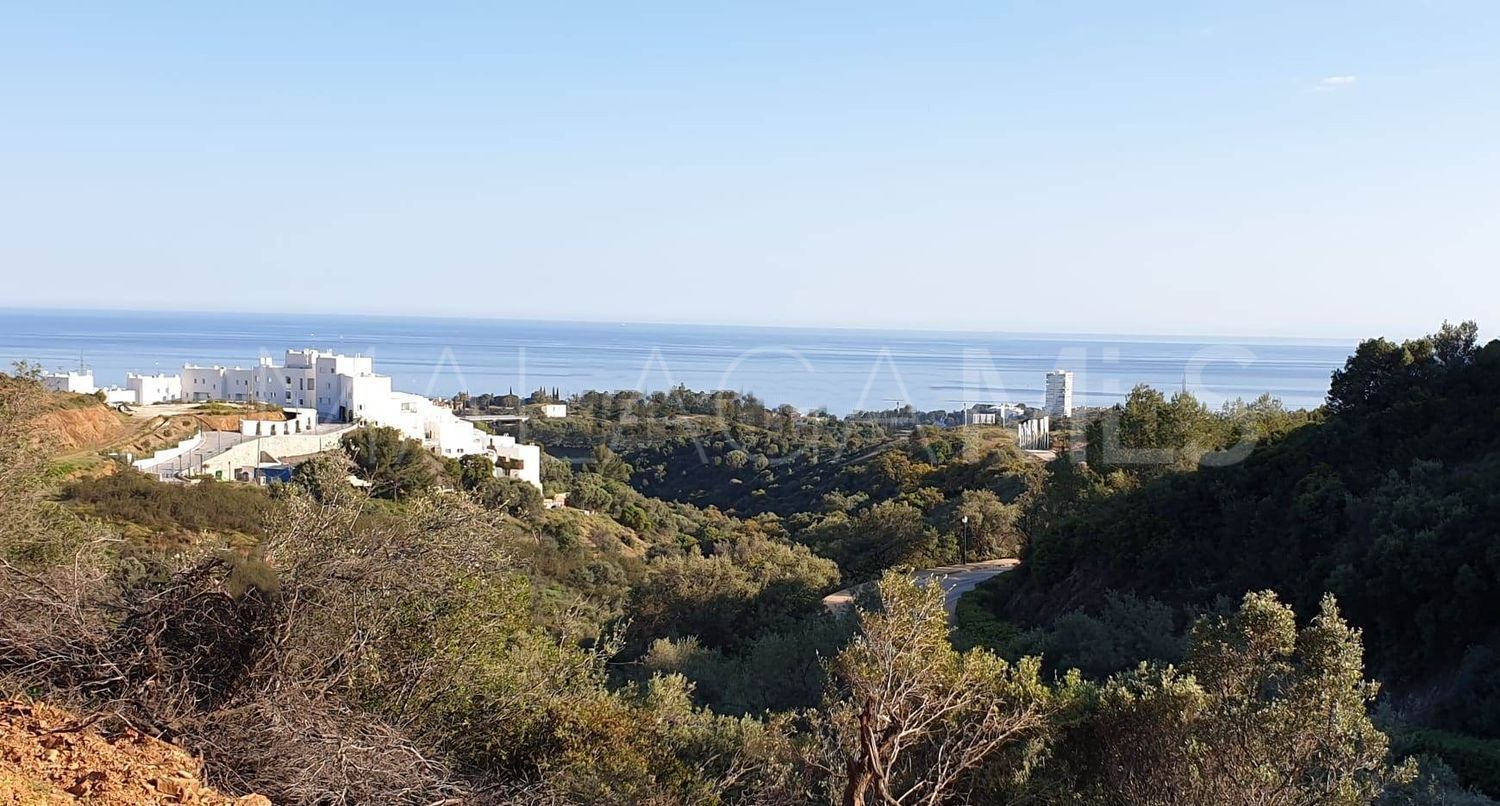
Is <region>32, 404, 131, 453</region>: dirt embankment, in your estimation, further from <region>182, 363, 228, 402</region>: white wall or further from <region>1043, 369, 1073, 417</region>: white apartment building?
<region>1043, 369, 1073, 417</region>: white apartment building

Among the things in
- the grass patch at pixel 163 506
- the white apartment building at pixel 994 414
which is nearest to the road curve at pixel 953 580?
the grass patch at pixel 163 506

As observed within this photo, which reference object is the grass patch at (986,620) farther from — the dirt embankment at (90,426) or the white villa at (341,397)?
the white villa at (341,397)

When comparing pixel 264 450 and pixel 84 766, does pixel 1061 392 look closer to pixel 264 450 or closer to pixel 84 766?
pixel 264 450

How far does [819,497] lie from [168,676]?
34.2m

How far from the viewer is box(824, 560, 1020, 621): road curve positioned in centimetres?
1772

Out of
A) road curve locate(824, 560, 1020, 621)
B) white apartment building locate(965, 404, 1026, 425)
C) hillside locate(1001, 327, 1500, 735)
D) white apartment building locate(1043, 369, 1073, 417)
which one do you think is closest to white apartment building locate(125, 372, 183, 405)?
white apartment building locate(965, 404, 1026, 425)

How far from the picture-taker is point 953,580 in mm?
20859

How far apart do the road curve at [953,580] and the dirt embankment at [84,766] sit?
1214 centimetres

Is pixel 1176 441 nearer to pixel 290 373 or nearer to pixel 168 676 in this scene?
pixel 168 676

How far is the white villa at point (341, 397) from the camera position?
129 feet

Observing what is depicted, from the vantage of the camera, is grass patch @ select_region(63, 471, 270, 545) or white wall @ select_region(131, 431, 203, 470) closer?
grass patch @ select_region(63, 471, 270, 545)

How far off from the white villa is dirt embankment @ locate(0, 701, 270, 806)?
102 feet

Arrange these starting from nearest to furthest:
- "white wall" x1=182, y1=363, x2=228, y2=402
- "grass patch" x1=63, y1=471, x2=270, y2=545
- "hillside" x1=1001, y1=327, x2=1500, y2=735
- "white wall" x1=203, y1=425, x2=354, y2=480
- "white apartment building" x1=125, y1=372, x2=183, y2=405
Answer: "hillside" x1=1001, y1=327, x2=1500, y2=735
"grass patch" x1=63, y1=471, x2=270, y2=545
"white wall" x1=203, y1=425, x2=354, y2=480
"white apartment building" x1=125, y1=372, x2=183, y2=405
"white wall" x1=182, y1=363, x2=228, y2=402

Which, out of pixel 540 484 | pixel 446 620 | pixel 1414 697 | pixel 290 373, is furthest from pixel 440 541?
pixel 290 373
